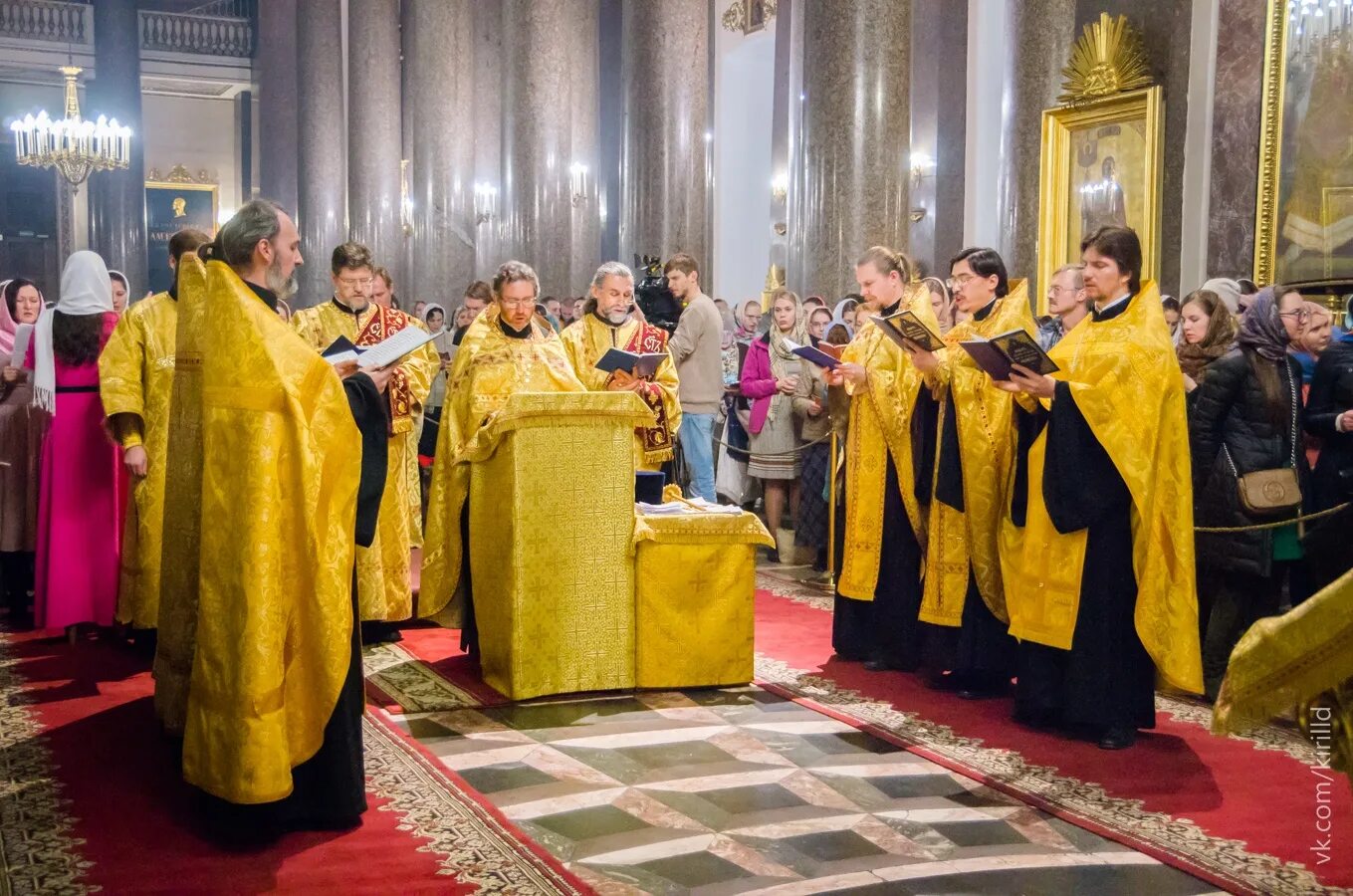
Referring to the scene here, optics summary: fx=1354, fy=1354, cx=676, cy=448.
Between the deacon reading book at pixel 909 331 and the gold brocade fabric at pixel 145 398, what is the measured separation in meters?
3.06

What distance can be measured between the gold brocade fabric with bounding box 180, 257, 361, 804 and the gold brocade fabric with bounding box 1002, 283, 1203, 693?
269 centimetres

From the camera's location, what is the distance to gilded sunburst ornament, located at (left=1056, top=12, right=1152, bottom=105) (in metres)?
8.41

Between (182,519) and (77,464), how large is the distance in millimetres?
2672

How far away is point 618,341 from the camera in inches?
284

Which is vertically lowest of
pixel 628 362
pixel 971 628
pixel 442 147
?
pixel 971 628

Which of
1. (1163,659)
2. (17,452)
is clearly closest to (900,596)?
(1163,659)

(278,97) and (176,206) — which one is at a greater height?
(278,97)

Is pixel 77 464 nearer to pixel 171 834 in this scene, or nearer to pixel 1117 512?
pixel 171 834

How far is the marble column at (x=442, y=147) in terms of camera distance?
47.4 feet

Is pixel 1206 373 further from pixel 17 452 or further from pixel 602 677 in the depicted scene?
pixel 17 452

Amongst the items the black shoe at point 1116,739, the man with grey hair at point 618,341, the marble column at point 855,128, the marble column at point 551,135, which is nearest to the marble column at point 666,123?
the marble column at point 551,135

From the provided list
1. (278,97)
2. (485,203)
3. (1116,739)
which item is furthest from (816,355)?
(278,97)

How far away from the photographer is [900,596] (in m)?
5.99

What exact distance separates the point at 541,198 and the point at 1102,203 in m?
5.91
